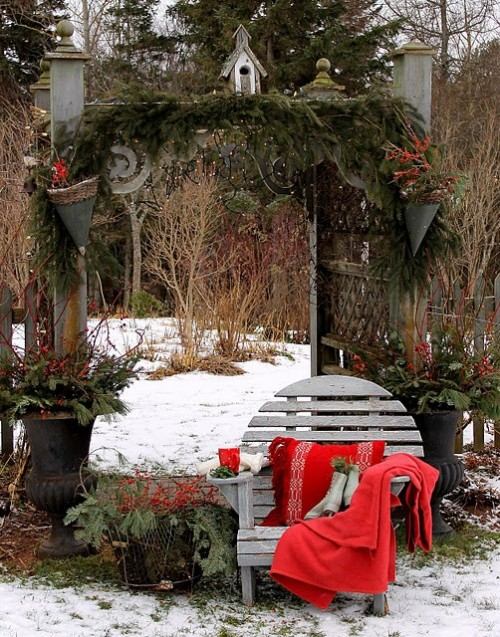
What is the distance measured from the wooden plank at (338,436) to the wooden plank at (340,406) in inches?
6.1

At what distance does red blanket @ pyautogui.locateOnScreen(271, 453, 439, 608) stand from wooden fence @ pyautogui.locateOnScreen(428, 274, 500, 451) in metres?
2.25

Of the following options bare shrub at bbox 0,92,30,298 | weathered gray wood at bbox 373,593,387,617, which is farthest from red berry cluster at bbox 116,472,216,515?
bare shrub at bbox 0,92,30,298

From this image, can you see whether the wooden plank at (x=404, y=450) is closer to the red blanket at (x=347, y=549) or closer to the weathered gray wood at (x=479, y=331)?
the red blanket at (x=347, y=549)

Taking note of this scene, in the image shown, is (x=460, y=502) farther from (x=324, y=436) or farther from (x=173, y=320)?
(x=173, y=320)

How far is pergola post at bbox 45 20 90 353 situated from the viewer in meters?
5.02

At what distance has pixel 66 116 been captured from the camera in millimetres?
5031

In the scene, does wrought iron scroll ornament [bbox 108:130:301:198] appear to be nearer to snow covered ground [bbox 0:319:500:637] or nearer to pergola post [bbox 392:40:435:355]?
pergola post [bbox 392:40:435:355]

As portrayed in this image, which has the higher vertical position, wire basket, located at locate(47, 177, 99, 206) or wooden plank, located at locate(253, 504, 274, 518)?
wire basket, located at locate(47, 177, 99, 206)

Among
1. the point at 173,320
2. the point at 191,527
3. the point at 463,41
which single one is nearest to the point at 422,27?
the point at 463,41

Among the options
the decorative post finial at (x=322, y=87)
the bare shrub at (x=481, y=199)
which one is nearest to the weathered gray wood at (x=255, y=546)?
the decorative post finial at (x=322, y=87)

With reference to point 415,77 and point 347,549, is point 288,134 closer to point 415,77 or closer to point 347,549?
point 415,77

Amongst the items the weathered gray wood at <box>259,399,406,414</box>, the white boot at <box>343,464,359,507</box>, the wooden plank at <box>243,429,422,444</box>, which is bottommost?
the white boot at <box>343,464,359,507</box>

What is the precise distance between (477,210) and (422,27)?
7.37 meters

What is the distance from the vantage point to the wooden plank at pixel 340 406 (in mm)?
4902
